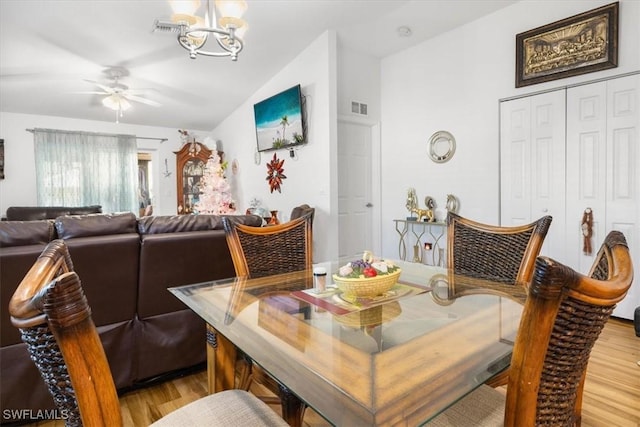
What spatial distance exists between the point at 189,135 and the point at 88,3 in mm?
4038

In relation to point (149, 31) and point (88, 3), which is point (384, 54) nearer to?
point (149, 31)

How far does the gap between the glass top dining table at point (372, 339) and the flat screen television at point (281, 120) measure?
9.90ft

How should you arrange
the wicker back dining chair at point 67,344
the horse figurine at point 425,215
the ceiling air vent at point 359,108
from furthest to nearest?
the ceiling air vent at point 359,108 < the horse figurine at point 425,215 < the wicker back dining chair at point 67,344

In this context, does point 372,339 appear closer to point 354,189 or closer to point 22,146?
point 354,189

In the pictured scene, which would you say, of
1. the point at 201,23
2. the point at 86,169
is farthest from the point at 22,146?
the point at 201,23

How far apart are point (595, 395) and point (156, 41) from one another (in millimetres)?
4573

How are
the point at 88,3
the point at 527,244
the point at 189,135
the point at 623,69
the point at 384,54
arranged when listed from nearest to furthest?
the point at 527,244
the point at 623,69
the point at 88,3
the point at 384,54
the point at 189,135

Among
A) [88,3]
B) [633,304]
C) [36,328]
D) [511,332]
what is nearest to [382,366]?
[511,332]

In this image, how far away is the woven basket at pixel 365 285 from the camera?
1296 millimetres

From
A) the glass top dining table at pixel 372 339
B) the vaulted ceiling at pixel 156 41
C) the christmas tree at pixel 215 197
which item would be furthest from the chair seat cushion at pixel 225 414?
the christmas tree at pixel 215 197

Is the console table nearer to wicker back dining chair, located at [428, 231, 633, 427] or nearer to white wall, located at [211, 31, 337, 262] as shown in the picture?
white wall, located at [211, 31, 337, 262]

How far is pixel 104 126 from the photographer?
6117mm

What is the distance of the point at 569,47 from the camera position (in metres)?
3.10

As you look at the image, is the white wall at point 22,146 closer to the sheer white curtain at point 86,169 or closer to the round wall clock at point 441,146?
the sheer white curtain at point 86,169
